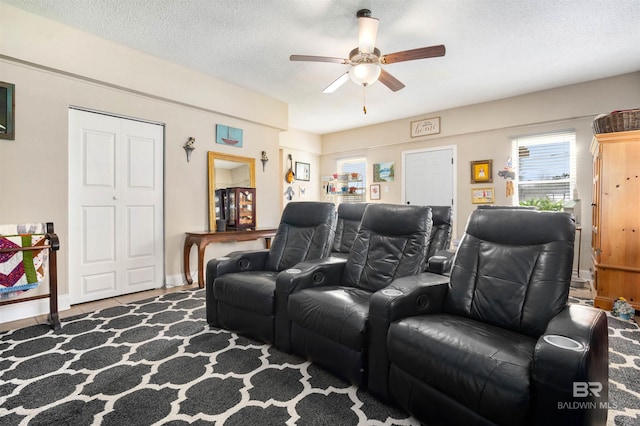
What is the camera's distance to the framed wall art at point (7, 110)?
2709 mm

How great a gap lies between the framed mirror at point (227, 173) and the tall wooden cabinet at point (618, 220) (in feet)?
13.9

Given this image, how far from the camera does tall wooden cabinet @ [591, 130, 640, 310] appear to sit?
2988 mm

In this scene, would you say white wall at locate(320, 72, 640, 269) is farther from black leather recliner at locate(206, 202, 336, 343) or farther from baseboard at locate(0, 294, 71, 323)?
baseboard at locate(0, 294, 71, 323)

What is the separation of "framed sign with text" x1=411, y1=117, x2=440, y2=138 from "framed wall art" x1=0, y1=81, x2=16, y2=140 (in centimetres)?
546

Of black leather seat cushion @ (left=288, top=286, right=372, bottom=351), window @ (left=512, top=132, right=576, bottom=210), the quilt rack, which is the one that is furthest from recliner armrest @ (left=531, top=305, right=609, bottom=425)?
window @ (left=512, top=132, right=576, bottom=210)

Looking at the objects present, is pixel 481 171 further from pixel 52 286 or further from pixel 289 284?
pixel 52 286

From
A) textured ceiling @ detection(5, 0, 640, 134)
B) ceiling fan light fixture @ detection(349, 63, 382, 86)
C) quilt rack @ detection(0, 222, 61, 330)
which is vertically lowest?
quilt rack @ detection(0, 222, 61, 330)

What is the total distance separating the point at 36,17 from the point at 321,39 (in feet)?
8.58

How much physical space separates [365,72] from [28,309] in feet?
12.5

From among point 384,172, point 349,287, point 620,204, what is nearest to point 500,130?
point 384,172

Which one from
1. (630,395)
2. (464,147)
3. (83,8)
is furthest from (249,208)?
(630,395)

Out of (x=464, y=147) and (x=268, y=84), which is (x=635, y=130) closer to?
(x=464, y=147)

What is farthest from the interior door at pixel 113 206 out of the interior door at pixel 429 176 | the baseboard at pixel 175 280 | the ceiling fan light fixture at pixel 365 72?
Answer: the interior door at pixel 429 176

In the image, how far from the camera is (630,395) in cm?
169
